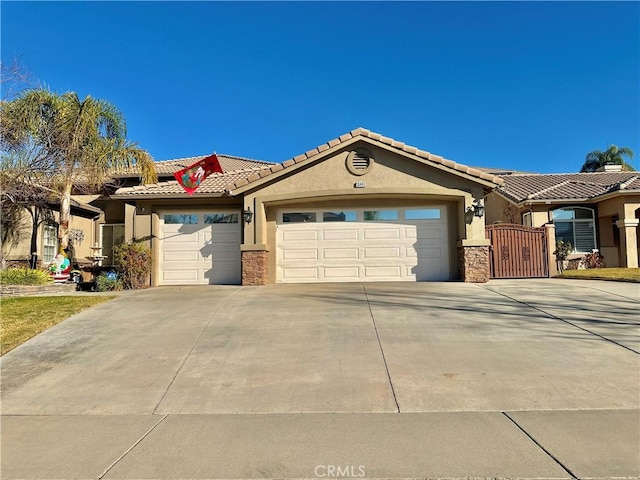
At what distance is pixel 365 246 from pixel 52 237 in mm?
13664

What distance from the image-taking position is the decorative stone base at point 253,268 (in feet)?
42.9

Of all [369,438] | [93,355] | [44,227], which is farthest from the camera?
[44,227]

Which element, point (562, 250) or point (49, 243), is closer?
point (562, 250)

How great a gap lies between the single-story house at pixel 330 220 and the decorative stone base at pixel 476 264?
0.03m

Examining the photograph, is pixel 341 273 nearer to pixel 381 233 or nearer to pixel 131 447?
pixel 381 233

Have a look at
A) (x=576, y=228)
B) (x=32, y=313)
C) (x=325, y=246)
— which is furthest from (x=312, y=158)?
(x=576, y=228)

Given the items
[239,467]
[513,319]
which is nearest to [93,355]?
[239,467]

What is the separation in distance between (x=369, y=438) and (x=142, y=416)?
2514mm

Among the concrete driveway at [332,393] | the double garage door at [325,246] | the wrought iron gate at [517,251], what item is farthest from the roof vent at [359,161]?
the concrete driveway at [332,393]

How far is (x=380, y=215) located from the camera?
1359 cm

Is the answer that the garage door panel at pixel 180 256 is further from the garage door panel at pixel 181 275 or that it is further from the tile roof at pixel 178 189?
the tile roof at pixel 178 189

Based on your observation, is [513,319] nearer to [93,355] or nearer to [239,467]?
[239,467]

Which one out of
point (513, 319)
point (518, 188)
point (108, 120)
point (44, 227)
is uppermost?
point (108, 120)

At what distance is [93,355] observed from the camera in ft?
22.0
